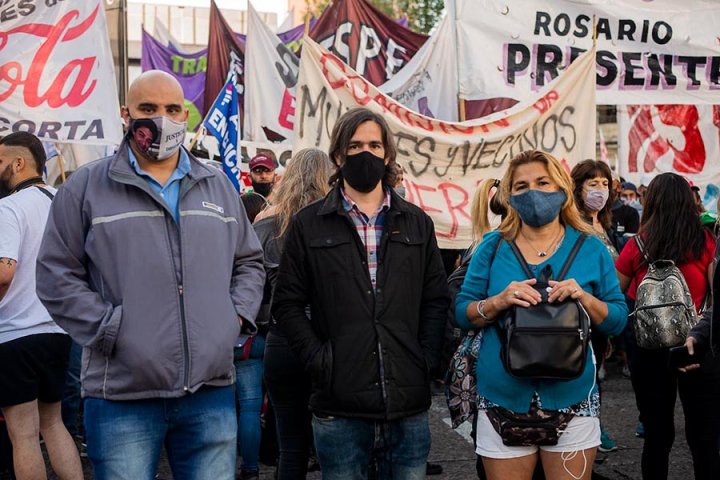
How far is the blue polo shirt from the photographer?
328cm

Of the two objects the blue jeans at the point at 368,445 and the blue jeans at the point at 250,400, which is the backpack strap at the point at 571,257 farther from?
the blue jeans at the point at 250,400

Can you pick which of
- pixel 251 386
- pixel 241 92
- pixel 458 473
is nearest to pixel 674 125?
pixel 241 92

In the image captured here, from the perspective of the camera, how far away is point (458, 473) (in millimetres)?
6039

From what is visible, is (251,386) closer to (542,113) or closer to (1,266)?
(1,266)

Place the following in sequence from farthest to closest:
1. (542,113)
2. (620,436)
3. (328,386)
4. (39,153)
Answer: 1. (542,113)
2. (620,436)
3. (39,153)
4. (328,386)

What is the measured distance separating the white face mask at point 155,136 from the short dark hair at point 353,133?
76 centimetres

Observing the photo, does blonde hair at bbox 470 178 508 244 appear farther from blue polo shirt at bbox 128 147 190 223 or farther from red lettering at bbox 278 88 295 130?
red lettering at bbox 278 88 295 130

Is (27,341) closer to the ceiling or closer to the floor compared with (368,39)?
closer to the floor

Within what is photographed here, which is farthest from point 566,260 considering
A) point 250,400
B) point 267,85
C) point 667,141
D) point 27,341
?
point 667,141

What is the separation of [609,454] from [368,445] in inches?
131

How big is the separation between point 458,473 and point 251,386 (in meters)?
1.56

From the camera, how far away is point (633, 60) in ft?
27.9

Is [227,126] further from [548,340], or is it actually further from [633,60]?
[548,340]

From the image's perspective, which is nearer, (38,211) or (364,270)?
(364,270)
